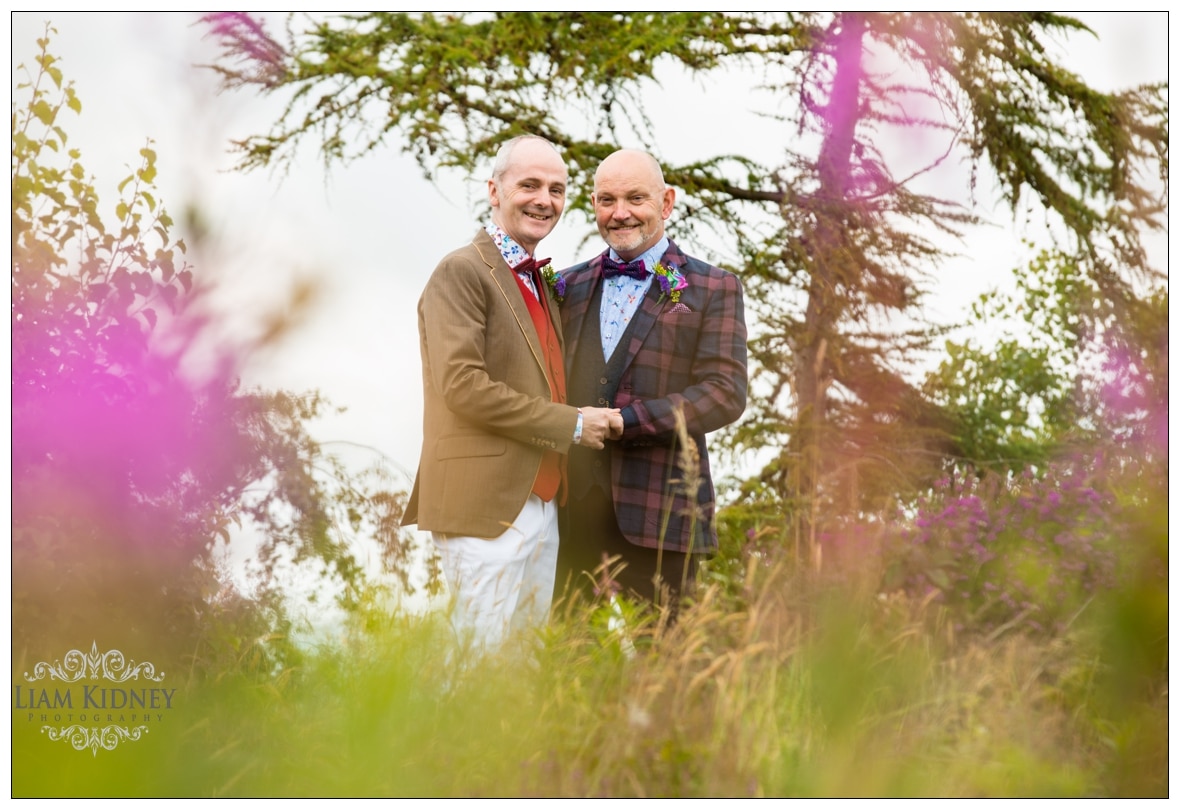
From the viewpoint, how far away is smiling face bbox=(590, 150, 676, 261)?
425 cm

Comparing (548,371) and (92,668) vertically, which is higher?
(548,371)

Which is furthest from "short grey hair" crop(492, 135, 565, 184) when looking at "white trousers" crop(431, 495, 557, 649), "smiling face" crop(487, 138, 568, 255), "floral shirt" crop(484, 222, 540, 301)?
"white trousers" crop(431, 495, 557, 649)

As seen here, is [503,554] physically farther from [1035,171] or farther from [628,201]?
[1035,171]

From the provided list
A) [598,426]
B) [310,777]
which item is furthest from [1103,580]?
[310,777]

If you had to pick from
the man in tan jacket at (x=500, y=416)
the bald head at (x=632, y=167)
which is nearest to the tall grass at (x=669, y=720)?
the man in tan jacket at (x=500, y=416)

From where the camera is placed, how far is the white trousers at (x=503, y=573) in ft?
12.6

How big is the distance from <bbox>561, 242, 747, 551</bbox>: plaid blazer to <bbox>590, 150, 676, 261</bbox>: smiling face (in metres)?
0.11

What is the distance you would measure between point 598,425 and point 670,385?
16.3 inches

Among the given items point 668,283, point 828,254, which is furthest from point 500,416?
point 828,254

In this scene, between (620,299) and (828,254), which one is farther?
(828,254)

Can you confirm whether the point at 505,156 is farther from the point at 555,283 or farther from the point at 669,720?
the point at 669,720

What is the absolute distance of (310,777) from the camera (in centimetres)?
338

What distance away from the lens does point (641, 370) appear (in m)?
4.21

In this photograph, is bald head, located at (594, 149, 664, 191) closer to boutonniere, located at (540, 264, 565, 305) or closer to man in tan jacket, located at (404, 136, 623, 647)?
man in tan jacket, located at (404, 136, 623, 647)
